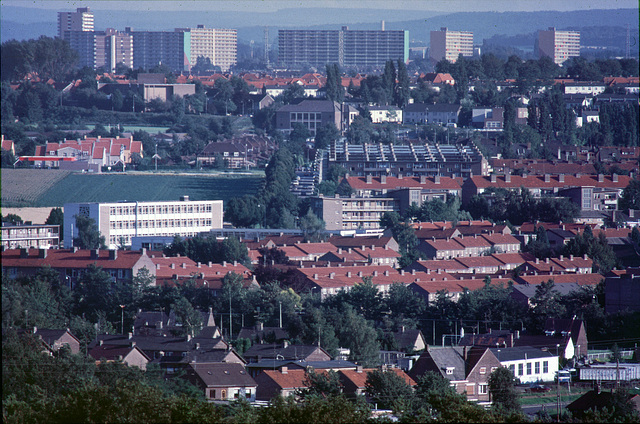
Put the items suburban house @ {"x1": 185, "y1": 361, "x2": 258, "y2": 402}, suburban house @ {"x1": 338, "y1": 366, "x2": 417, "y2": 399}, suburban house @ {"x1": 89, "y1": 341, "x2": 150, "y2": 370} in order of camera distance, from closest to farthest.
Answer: suburban house @ {"x1": 338, "y1": 366, "x2": 417, "y2": 399}
suburban house @ {"x1": 185, "y1": 361, "x2": 258, "y2": 402}
suburban house @ {"x1": 89, "y1": 341, "x2": 150, "y2": 370}

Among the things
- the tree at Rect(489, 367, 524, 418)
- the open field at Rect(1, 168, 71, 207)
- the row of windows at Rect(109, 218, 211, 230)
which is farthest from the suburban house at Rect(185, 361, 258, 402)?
the row of windows at Rect(109, 218, 211, 230)

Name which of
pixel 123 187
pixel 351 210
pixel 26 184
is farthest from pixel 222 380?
pixel 123 187

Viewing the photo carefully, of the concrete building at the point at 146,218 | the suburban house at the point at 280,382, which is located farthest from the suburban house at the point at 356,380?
the concrete building at the point at 146,218

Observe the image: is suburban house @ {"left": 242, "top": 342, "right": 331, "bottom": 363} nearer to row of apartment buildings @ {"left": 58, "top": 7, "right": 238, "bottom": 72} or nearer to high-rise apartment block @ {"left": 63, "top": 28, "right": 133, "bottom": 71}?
high-rise apartment block @ {"left": 63, "top": 28, "right": 133, "bottom": 71}

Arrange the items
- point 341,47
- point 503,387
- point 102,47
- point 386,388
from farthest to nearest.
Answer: point 341,47 → point 102,47 → point 503,387 → point 386,388

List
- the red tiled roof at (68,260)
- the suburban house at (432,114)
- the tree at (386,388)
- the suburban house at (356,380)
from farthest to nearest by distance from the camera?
the suburban house at (432,114), the red tiled roof at (68,260), the suburban house at (356,380), the tree at (386,388)

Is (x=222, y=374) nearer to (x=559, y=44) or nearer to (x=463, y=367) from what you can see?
(x=463, y=367)

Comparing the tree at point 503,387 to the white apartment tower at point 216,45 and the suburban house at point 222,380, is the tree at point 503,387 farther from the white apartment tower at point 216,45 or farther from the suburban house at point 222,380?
the white apartment tower at point 216,45
